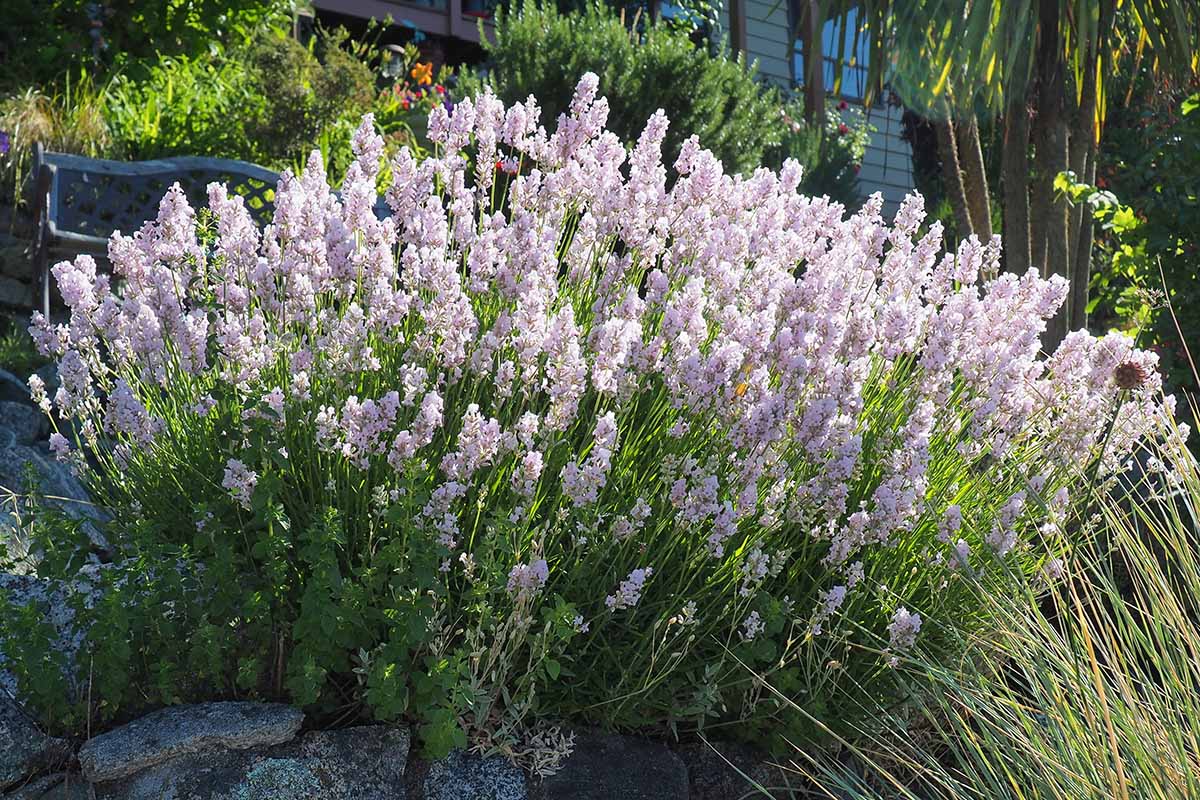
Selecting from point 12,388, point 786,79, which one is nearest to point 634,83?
point 12,388

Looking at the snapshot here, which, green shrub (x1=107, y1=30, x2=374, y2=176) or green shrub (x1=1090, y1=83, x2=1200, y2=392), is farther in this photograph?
green shrub (x1=107, y1=30, x2=374, y2=176)

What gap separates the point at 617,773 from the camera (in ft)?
9.50

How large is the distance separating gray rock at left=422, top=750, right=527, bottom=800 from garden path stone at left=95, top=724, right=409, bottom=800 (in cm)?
8

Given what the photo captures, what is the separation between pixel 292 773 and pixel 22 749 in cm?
60

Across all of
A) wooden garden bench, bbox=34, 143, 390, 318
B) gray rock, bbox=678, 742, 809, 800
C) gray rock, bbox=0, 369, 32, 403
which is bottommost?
gray rock, bbox=0, 369, 32, 403

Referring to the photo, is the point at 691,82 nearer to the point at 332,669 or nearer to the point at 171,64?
the point at 171,64

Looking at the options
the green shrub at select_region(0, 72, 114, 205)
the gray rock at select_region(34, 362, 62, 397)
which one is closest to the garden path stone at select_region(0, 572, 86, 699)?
the gray rock at select_region(34, 362, 62, 397)

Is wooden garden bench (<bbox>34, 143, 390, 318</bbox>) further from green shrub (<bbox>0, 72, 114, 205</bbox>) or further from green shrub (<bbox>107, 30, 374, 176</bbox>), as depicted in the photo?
green shrub (<bbox>107, 30, 374, 176</bbox>)

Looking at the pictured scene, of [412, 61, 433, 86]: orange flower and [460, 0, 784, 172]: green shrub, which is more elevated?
[460, 0, 784, 172]: green shrub

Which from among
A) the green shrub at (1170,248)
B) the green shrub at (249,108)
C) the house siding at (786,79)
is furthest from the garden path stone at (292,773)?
the house siding at (786,79)

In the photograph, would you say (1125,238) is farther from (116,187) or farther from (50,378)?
(116,187)

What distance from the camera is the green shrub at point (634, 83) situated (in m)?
8.44

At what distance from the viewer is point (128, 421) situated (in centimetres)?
280

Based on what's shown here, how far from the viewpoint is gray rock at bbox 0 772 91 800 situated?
8.88ft
